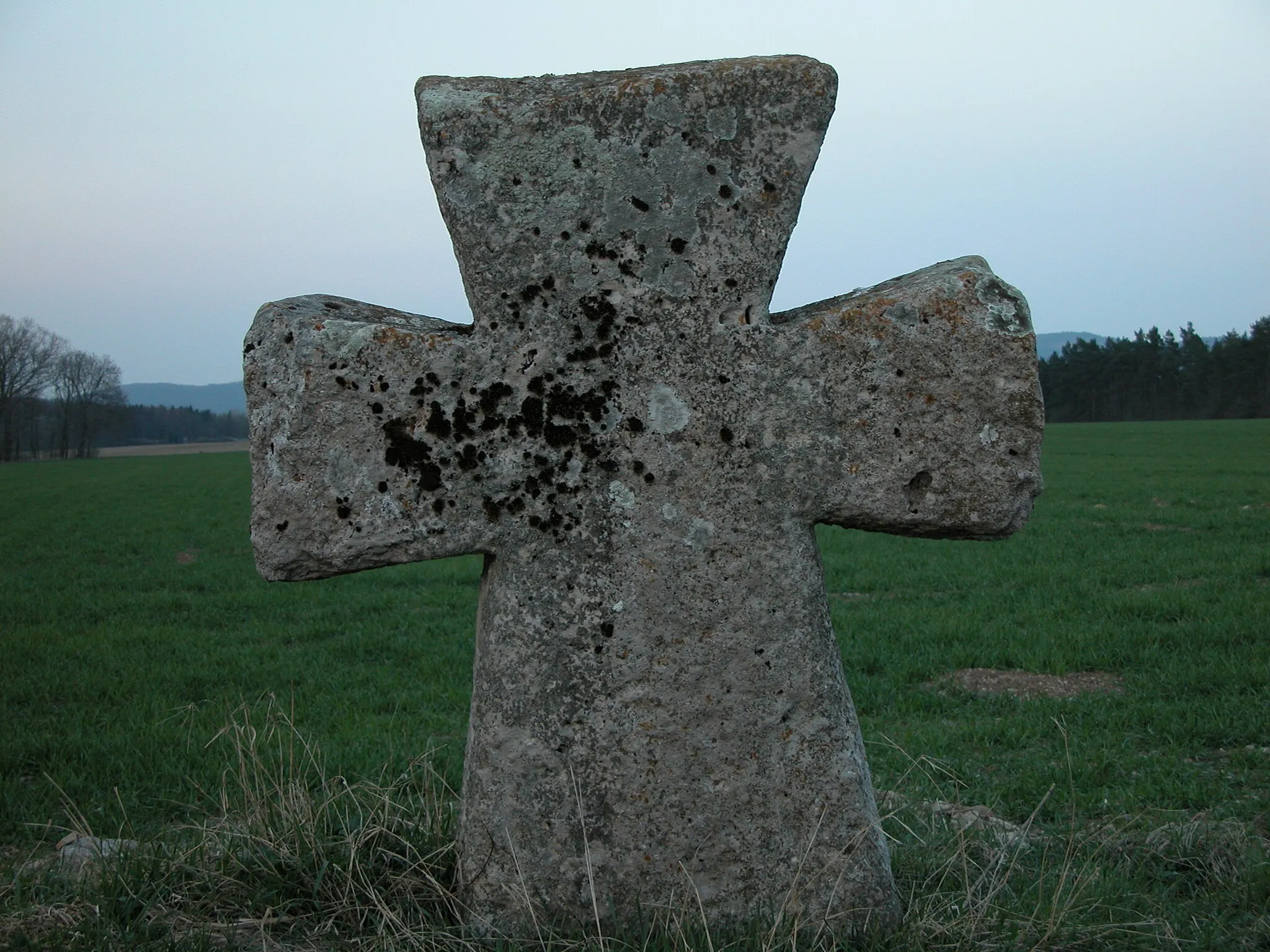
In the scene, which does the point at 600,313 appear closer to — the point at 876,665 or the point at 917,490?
the point at 917,490

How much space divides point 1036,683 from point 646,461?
197 inches

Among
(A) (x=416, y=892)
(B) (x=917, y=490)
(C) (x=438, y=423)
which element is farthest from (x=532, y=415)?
(A) (x=416, y=892)


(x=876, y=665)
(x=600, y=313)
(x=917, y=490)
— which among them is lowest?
(x=876, y=665)

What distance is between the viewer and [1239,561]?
11.0 metres

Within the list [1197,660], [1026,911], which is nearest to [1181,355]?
[1197,660]

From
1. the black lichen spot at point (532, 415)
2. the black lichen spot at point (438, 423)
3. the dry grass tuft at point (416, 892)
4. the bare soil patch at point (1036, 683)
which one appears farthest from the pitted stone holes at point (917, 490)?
the bare soil patch at point (1036, 683)

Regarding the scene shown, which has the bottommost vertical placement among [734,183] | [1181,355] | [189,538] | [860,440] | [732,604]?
[189,538]

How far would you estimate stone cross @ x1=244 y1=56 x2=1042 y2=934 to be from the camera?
2918 mm

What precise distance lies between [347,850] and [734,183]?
2.32m

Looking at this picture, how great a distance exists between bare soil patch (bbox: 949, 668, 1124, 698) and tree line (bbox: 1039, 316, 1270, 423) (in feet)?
197

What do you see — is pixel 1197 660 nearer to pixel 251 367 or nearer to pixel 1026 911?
pixel 1026 911

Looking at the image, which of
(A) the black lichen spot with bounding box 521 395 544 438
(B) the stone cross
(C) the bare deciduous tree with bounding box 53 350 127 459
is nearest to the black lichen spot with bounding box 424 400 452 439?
(B) the stone cross

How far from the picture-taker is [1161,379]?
231ft

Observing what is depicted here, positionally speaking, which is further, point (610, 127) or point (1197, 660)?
point (1197, 660)
